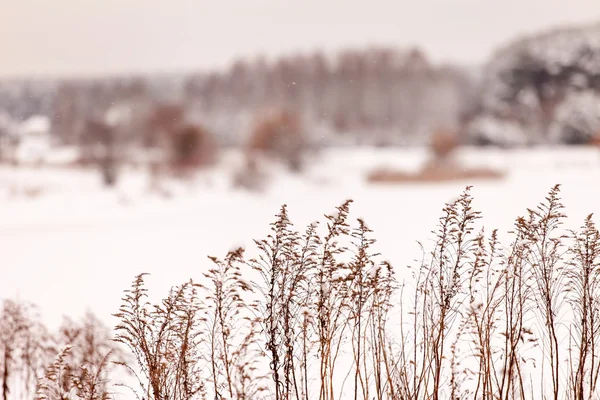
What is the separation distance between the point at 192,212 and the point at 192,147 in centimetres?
69

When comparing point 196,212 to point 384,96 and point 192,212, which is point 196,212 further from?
point 384,96

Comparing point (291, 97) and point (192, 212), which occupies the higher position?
point (291, 97)

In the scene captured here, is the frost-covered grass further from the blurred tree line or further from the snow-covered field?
the blurred tree line

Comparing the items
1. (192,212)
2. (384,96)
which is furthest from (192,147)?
(384,96)

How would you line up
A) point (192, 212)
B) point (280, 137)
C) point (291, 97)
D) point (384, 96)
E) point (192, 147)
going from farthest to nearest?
point (192, 212)
point (280, 137)
point (192, 147)
point (291, 97)
point (384, 96)

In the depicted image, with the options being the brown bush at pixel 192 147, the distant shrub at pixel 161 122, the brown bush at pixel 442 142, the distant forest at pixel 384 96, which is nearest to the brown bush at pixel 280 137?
the distant forest at pixel 384 96

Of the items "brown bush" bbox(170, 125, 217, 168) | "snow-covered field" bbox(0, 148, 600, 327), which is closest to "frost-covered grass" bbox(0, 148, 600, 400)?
"snow-covered field" bbox(0, 148, 600, 327)

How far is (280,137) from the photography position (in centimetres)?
453

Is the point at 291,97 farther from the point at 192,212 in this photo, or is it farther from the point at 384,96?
the point at 192,212

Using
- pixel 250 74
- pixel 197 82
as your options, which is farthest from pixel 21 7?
pixel 250 74

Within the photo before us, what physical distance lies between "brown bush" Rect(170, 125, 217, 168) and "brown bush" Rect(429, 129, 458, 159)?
1786 mm

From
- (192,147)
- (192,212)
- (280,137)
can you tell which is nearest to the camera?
(192,147)

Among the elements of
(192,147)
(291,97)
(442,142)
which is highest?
(291,97)

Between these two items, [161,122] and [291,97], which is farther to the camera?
[161,122]
